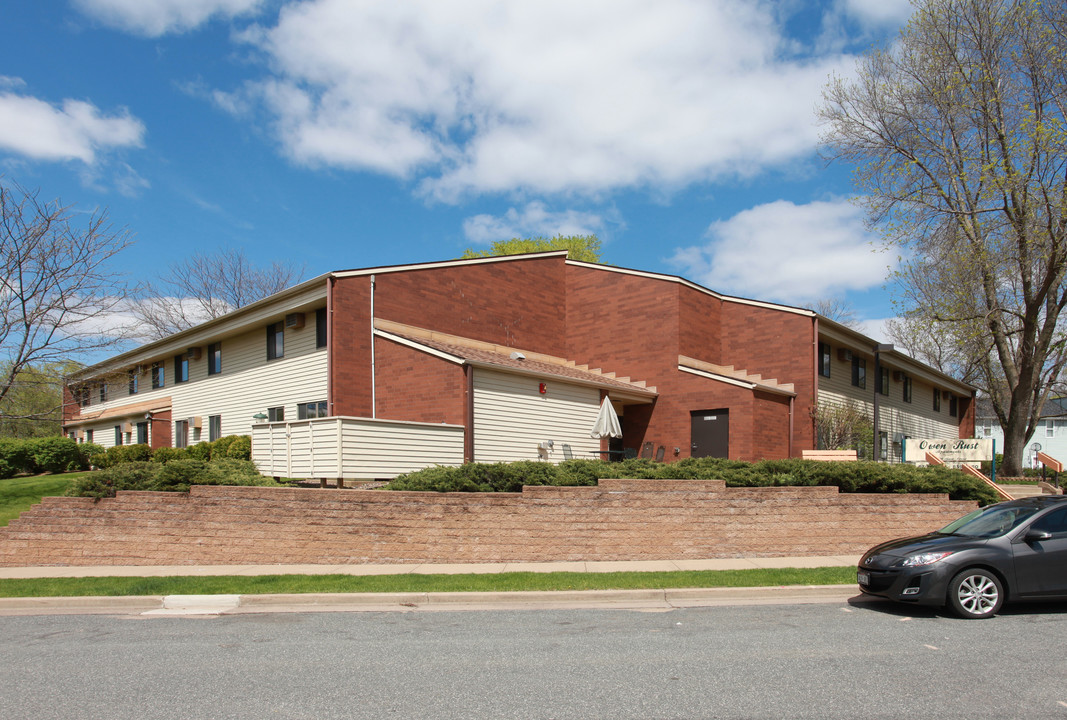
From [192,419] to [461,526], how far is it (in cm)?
1813

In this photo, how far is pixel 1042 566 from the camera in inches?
330

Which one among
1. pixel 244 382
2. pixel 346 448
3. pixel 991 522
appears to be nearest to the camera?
pixel 991 522

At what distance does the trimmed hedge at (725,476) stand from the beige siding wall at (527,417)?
462 centimetres

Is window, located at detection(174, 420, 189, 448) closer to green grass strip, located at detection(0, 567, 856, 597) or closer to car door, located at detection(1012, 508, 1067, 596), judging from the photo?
green grass strip, located at detection(0, 567, 856, 597)

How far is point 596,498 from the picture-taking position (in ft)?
42.4

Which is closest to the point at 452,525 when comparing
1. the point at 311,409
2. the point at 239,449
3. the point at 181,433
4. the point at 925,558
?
the point at 925,558

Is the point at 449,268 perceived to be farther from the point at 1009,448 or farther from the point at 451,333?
the point at 1009,448

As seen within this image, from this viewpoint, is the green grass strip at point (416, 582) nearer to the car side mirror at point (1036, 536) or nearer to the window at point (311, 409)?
the car side mirror at point (1036, 536)

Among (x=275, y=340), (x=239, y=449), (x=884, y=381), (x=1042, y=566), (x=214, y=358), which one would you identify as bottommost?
(x=1042, y=566)

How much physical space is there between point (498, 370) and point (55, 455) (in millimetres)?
17691

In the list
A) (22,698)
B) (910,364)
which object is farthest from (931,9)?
(22,698)

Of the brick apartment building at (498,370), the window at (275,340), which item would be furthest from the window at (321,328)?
the window at (275,340)

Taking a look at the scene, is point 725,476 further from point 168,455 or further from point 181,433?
point 181,433

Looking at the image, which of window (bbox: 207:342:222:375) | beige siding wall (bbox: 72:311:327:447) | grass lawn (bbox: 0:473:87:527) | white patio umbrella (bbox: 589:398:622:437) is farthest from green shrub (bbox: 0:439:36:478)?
white patio umbrella (bbox: 589:398:622:437)
